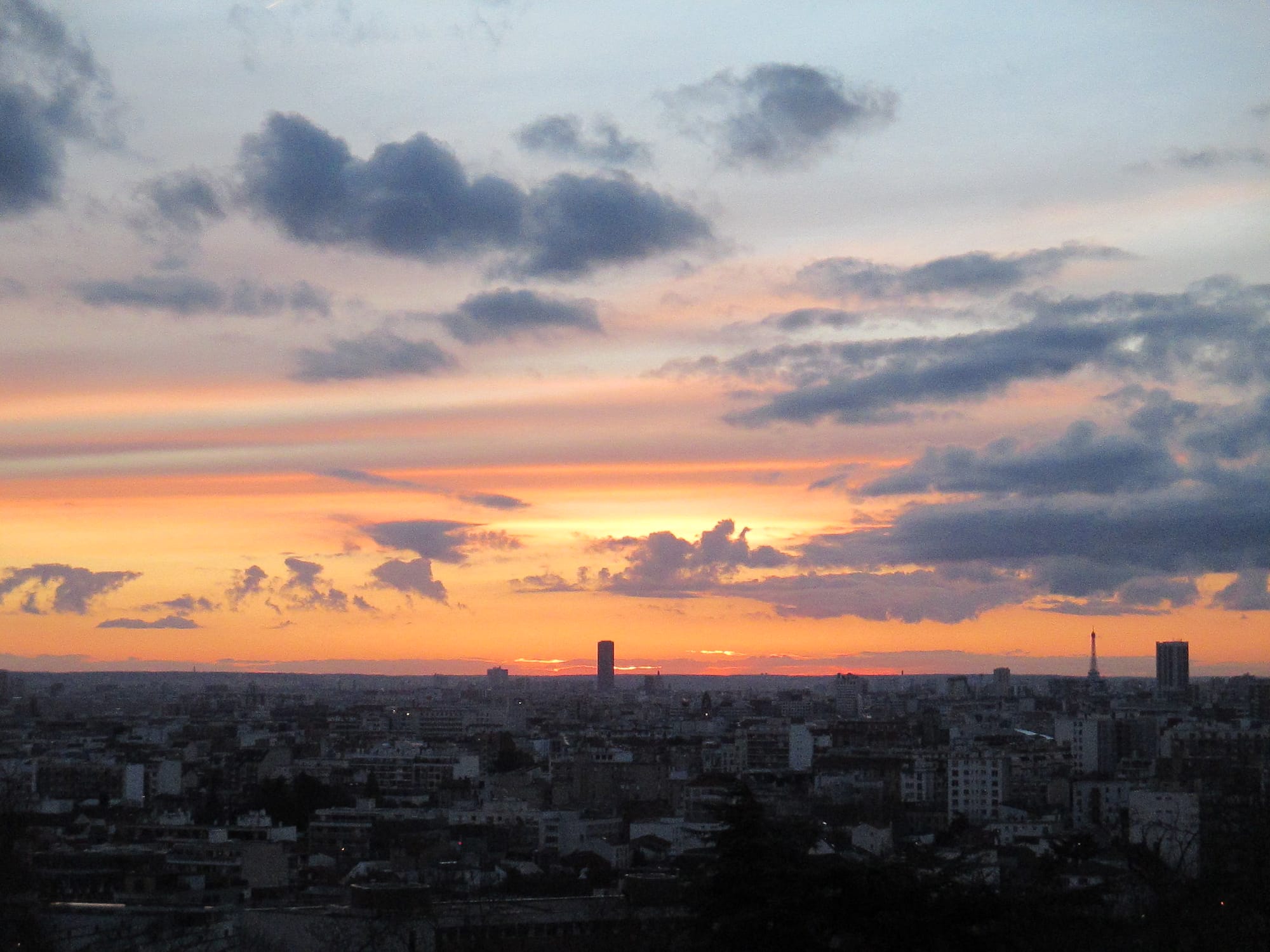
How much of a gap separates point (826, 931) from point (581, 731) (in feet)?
337

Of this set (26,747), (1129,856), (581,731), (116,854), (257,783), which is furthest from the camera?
(581,731)

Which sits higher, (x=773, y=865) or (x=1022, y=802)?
(x=773, y=865)

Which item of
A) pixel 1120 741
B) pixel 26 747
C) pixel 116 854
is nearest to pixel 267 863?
pixel 116 854

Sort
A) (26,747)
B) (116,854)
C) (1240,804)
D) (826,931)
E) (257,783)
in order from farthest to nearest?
(26,747), (257,783), (1240,804), (116,854), (826,931)

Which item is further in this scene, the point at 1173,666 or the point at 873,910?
the point at 1173,666

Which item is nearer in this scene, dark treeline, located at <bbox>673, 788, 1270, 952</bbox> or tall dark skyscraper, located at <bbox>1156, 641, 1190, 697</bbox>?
dark treeline, located at <bbox>673, 788, 1270, 952</bbox>

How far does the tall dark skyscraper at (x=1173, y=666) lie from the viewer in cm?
15450

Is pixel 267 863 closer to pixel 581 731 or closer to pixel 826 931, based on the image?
pixel 826 931

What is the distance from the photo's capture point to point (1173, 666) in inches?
6186

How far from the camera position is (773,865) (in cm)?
1394

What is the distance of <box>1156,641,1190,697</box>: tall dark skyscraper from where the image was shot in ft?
507

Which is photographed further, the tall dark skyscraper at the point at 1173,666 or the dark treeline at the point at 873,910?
the tall dark skyscraper at the point at 1173,666

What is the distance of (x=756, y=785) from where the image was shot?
208 ft

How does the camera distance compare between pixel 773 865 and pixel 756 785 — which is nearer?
pixel 773 865
